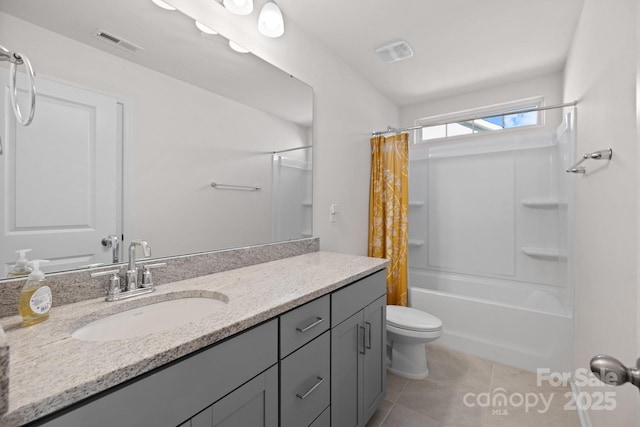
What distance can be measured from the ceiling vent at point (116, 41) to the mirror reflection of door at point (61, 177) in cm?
22

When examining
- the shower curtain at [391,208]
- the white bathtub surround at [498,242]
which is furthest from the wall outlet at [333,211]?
the white bathtub surround at [498,242]

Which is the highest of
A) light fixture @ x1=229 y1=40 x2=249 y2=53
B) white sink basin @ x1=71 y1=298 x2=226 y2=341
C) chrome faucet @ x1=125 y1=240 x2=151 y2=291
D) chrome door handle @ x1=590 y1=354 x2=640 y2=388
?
light fixture @ x1=229 y1=40 x2=249 y2=53

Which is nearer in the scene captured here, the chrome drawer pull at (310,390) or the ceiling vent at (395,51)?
the chrome drawer pull at (310,390)

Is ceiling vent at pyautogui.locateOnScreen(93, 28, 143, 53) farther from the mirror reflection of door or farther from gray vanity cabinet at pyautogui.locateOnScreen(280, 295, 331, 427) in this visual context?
gray vanity cabinet at pyautogui.locateOnScreen(280, 295, 331, 427)

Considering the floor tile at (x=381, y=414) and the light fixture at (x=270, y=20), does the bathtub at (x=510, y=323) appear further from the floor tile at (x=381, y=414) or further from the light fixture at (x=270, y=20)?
the light fixture at (x=270, y=20)

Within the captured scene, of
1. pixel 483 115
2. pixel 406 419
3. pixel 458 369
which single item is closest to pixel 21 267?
pixel 406 419

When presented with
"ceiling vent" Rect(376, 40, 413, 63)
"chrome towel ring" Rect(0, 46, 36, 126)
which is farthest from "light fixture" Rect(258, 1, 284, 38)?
"chrome towel ring" Rect(0, 46, 36, 126)

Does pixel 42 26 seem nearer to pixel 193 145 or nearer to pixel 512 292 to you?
pixel 193 145

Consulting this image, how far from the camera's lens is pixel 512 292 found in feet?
9.37

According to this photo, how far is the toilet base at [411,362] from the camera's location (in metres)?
2.07

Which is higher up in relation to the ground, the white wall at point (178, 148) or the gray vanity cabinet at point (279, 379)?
the white wall at point (178, 148)

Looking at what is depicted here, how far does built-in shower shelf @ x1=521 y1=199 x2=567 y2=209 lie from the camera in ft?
8.67

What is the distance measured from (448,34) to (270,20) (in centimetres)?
132

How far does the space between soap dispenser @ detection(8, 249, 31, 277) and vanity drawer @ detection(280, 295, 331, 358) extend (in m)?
0.81
